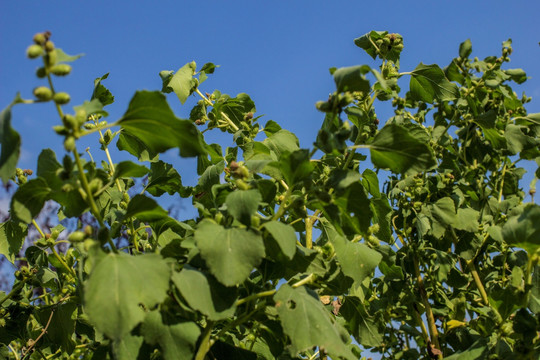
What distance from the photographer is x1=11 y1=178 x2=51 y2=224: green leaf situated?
156cm

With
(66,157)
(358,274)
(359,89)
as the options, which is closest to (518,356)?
(358,274)

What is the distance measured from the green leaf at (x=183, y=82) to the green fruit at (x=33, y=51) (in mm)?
1303

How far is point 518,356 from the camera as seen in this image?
1.90 meters

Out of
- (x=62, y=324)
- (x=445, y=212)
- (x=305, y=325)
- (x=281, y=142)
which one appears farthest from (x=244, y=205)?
(x=445, y=212)

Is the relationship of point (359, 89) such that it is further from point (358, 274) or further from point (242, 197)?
point (358, 274)

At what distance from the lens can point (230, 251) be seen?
152 cm

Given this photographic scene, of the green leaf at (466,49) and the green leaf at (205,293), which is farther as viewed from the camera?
the green leaf at (466,49)

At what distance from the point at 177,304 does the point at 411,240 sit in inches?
89.8

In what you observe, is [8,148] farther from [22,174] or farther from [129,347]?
[22,174]

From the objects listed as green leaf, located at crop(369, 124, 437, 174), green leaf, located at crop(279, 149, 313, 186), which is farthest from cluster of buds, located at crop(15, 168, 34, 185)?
green leaf, located at crop(369, 124, 437, 174)

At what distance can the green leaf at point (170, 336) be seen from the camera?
1.52 metres

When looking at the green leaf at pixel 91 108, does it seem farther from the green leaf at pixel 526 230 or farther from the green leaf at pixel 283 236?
the green leaf at pixel 526 230

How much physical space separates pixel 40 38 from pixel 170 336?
885mm

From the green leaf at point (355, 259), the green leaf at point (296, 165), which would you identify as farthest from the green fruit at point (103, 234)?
the green leaf at point (355, 259)
